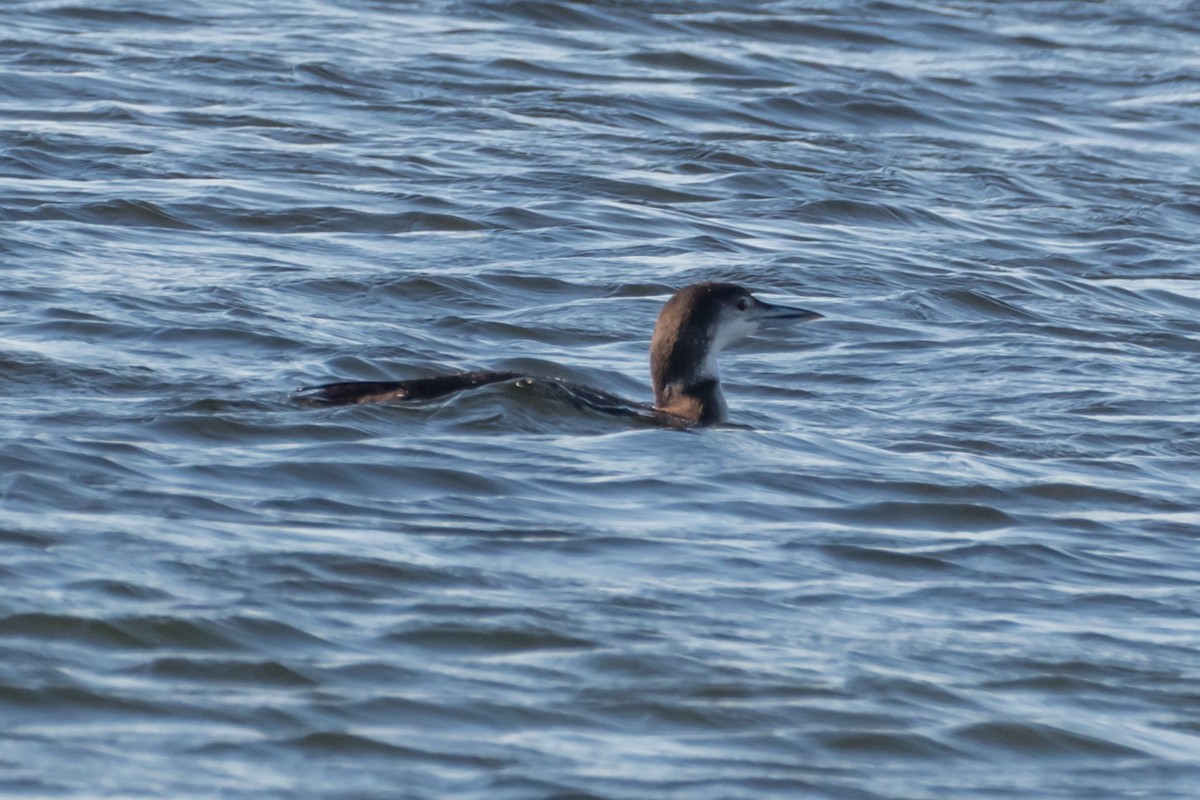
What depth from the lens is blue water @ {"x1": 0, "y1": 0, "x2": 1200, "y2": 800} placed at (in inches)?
218

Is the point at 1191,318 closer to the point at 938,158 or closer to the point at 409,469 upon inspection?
the point at 938,158

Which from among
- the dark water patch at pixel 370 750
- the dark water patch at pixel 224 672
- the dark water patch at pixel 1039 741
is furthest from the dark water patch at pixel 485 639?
the dark water patch at pixel 1039 741

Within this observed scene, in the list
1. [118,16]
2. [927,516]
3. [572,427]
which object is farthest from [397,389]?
[118,16]

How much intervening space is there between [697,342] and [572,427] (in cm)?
99

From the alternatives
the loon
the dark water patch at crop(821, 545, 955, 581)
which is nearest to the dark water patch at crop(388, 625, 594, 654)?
the dark water patch at crop(821, 545, 955, 581)

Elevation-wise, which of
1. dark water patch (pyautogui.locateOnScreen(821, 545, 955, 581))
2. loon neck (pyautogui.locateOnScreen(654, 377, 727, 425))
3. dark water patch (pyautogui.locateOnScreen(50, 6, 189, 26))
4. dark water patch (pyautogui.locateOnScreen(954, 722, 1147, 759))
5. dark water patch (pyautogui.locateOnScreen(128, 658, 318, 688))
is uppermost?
dark water patch (pyautogui.locateOnScreen(50, 6, 189, 26))

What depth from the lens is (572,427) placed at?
8859mm

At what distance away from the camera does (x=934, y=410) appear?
→ 9.85m

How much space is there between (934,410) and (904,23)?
11.7 metres

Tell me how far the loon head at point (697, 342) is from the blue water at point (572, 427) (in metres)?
0.30

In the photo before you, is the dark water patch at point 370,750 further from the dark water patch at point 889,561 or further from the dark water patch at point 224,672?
the dark water patch at point 889,561

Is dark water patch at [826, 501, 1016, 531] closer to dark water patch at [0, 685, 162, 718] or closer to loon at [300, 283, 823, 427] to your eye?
loon at [300, 283, 823, 427]

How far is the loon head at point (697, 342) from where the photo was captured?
951 cm

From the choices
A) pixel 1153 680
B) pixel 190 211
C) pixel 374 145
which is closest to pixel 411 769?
pixel 1153 680
